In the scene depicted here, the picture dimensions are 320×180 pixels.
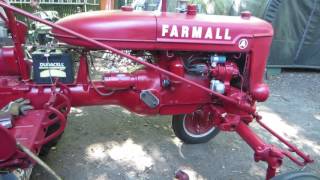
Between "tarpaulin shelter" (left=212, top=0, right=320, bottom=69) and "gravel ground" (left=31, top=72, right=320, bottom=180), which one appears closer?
"gravel ground" (left=31, top=72, right=320, bottom=180)

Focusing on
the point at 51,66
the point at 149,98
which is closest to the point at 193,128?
the point at 149,98

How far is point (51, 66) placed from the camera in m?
2.58

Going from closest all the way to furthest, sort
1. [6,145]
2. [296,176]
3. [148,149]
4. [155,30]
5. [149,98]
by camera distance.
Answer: [6,145] < [296,176] < [155,30] < [149,98] < [148,149]

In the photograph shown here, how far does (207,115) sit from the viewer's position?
10.7 feet

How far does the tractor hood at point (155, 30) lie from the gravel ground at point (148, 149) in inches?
44.5

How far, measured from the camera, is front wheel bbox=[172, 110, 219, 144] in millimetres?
3451

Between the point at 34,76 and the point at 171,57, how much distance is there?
1037 millimetres

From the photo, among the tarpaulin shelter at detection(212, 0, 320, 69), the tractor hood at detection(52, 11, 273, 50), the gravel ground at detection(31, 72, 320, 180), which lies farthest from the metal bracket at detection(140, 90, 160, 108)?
the tarpaulin shelter at detection(212, 0, 320, 69)

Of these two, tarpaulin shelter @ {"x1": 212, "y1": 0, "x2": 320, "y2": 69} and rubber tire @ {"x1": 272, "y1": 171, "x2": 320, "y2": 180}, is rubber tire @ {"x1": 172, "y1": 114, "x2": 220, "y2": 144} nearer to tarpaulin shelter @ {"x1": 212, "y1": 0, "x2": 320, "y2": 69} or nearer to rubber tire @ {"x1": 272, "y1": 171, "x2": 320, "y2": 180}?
rubber tire @ {"x1": 272, "y1": 171, "x2": 320, "y2": 180}

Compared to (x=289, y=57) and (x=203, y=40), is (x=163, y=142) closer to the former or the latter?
(x=203, y=40)

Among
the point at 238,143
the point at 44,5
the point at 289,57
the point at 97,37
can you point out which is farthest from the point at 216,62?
the point at 44,5

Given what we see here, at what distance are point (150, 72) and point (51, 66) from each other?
741mm

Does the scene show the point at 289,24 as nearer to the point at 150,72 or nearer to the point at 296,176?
the point at 150,72

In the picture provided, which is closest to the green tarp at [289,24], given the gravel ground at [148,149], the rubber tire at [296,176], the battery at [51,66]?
the gravel ground at [148,149]
